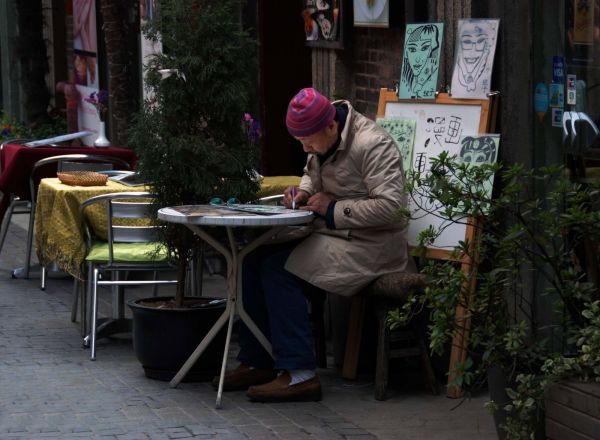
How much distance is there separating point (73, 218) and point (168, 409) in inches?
77.3

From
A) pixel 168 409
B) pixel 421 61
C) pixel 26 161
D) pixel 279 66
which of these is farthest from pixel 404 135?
pixel 279 66

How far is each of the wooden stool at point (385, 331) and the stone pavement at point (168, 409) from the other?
11 centimetres

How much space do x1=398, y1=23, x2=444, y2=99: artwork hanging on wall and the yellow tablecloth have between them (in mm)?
1721

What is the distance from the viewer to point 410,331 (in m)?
6.94

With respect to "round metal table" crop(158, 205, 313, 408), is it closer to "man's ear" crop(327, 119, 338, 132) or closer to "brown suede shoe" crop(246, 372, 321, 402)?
"brown suede shoe" crop(246, 372, 321, 402)

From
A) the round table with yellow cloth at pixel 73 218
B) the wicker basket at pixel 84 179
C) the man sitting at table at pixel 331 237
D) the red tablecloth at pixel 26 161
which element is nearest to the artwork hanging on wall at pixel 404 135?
the man sitting at table at pixel 331 237

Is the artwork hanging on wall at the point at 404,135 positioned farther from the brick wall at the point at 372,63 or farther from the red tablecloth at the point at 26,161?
the red tablecloth at the point at 26,161

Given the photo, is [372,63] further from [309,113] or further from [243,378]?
[243,378]

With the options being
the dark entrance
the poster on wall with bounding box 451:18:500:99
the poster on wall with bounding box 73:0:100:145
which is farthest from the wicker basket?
the poster on wall with bounding box 73:0:100:145

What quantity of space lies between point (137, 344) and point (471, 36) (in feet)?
7.75

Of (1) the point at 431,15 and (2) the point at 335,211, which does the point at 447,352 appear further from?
(1) the point at 431,15

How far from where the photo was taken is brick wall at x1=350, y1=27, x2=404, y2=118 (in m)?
8.12

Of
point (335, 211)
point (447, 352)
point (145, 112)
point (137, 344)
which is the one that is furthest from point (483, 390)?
point (145, 112)

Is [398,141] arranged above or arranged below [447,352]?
above
